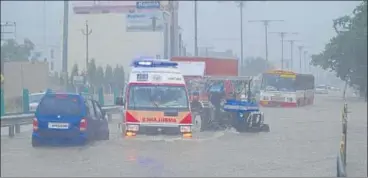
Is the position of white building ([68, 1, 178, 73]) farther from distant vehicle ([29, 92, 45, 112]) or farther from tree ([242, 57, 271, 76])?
distant vehicle ([29, 92, 45, 112])

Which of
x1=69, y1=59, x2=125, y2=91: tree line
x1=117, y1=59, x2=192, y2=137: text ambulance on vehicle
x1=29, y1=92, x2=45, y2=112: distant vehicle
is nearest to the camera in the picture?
x1=117, y1=59, x2=192, y2=137: text ambulance on vehicle

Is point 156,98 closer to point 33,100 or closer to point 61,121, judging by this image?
point 61,121

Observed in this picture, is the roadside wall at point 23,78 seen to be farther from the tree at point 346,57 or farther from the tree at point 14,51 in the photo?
the tree at point 346,57

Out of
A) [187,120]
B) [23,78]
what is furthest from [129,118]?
[23,78]

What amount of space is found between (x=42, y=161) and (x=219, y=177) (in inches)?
185

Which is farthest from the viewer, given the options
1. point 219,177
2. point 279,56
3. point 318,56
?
point 279,56

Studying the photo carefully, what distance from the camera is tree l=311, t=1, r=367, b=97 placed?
75.3 ft

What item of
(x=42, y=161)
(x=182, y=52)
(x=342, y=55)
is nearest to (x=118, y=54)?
(x=182, y=52)

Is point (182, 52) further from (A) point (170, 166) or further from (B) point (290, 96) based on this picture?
(A) point (170, 166)

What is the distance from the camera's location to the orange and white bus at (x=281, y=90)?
38056 millimetres

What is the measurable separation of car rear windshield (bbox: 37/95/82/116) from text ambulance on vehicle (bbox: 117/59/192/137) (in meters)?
2.09

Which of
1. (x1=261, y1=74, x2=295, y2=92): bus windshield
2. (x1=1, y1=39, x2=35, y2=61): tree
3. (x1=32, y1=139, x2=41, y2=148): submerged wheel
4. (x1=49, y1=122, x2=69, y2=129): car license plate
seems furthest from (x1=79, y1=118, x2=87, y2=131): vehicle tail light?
(x1=1, y1=39, x2=35, y2=61): tree

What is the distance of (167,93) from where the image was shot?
22.5 m

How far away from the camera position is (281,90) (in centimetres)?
4138
